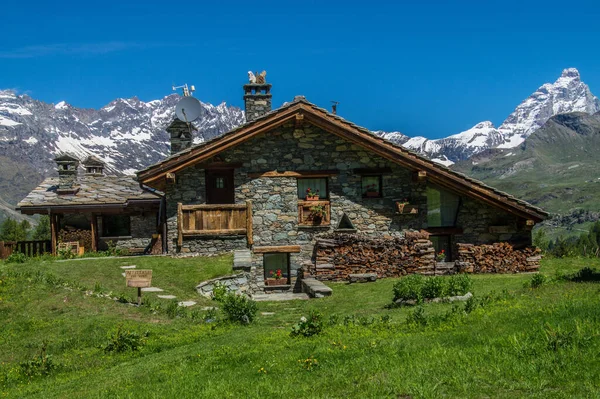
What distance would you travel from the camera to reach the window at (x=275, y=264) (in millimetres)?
23391

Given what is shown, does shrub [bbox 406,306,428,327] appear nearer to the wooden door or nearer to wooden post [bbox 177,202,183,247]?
wooden post [bbox 177,202,183,247]

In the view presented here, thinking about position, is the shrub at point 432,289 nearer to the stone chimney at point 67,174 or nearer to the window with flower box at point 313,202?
the window with flower box at point 313,202

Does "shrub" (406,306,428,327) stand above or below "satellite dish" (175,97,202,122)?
below

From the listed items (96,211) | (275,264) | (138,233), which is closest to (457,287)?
(275,264)

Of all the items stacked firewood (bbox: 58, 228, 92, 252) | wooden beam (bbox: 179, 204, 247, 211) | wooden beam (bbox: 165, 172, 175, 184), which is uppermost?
wooden beam (bbox: 165, 172, 175, 184)

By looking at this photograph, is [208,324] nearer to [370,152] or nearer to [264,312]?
[264,312]

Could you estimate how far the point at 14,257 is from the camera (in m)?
22.7

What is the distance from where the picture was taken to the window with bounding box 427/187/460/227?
23.6 metres

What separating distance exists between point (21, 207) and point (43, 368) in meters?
21.8

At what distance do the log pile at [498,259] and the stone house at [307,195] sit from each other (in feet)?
1.72

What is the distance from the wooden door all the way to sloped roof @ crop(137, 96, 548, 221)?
3.51 feet

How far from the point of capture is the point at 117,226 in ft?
110

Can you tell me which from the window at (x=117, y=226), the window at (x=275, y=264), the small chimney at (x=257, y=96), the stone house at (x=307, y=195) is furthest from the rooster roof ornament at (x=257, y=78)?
the window at (x=117, y=226)

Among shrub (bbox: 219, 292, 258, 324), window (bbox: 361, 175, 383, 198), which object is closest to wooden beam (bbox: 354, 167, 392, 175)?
window (bbox: 361, 175, 383, 198)
